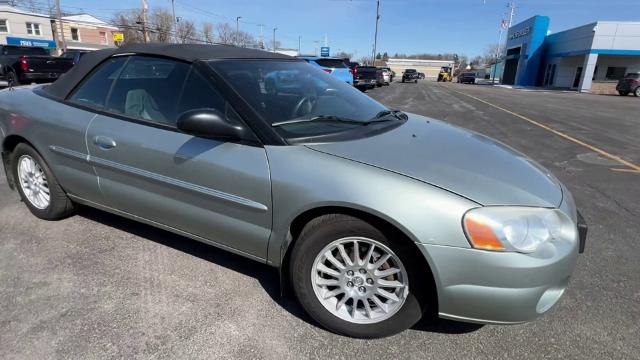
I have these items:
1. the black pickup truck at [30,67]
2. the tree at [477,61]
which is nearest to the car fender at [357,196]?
the black pickup truck at [30,67]

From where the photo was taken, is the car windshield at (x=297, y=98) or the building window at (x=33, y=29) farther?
the building window at (x=33, y=29)

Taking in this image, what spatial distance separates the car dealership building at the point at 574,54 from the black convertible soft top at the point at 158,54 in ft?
132

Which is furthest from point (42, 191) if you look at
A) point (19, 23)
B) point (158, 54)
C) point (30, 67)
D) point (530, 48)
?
point (19, 23)

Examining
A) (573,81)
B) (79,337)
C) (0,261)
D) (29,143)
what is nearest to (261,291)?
(79,337)

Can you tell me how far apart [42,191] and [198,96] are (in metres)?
1.95

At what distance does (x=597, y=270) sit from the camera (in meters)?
2.97

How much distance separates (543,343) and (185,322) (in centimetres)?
200

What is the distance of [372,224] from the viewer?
205 cm

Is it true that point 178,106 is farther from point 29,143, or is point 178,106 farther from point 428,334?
point 428,334

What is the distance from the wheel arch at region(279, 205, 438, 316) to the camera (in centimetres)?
198

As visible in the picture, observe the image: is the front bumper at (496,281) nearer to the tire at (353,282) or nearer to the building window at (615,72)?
the tire at (353,282)

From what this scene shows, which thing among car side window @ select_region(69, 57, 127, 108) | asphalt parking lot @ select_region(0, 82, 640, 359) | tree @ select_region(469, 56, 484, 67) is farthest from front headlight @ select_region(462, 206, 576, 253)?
tree @ select_region(469, 56, 484, 67)

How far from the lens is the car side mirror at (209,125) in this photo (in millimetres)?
2225

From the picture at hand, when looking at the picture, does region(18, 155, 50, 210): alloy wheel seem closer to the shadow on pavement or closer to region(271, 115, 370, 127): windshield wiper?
the shadow on pavement
